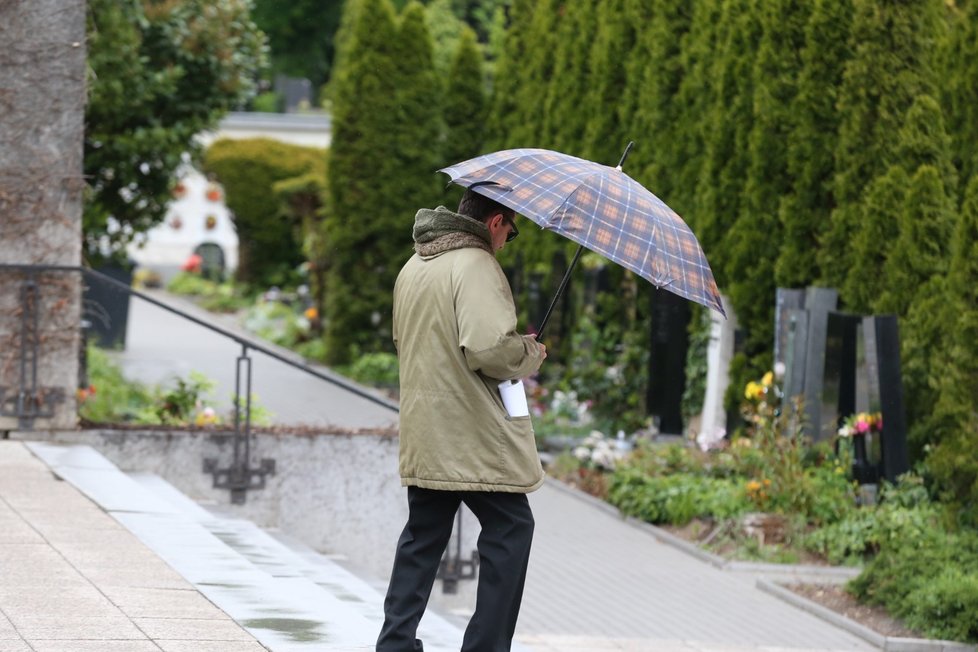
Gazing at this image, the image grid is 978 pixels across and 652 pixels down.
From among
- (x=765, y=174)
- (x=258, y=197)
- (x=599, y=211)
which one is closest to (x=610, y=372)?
(x=765, y=174)

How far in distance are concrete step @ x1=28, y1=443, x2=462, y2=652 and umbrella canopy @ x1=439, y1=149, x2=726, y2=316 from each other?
1.62m

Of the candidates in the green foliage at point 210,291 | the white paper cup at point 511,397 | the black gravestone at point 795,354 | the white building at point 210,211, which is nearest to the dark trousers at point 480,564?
the white paper cup at point 511,397

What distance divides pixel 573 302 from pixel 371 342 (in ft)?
14.5

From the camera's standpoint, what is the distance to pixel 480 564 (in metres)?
4.75

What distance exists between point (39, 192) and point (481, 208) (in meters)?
4.86

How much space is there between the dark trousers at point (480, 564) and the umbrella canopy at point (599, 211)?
0.81m

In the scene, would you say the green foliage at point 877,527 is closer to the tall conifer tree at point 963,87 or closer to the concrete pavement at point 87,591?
the tall conifer tree at point 963,87

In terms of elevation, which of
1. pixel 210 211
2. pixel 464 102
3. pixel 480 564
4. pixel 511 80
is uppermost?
pixel 511 80

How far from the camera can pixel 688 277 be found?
195 inches

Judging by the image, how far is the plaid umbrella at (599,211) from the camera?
4695mm

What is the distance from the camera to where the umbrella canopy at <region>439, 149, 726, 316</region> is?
4.70m

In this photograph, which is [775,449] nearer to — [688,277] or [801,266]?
[801,266]

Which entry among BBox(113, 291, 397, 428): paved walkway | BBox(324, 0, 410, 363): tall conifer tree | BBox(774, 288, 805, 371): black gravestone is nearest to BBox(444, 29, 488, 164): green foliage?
BBox(324, 0, 410, 363): tall conifer tree

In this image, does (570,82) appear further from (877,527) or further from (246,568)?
(246,568)
